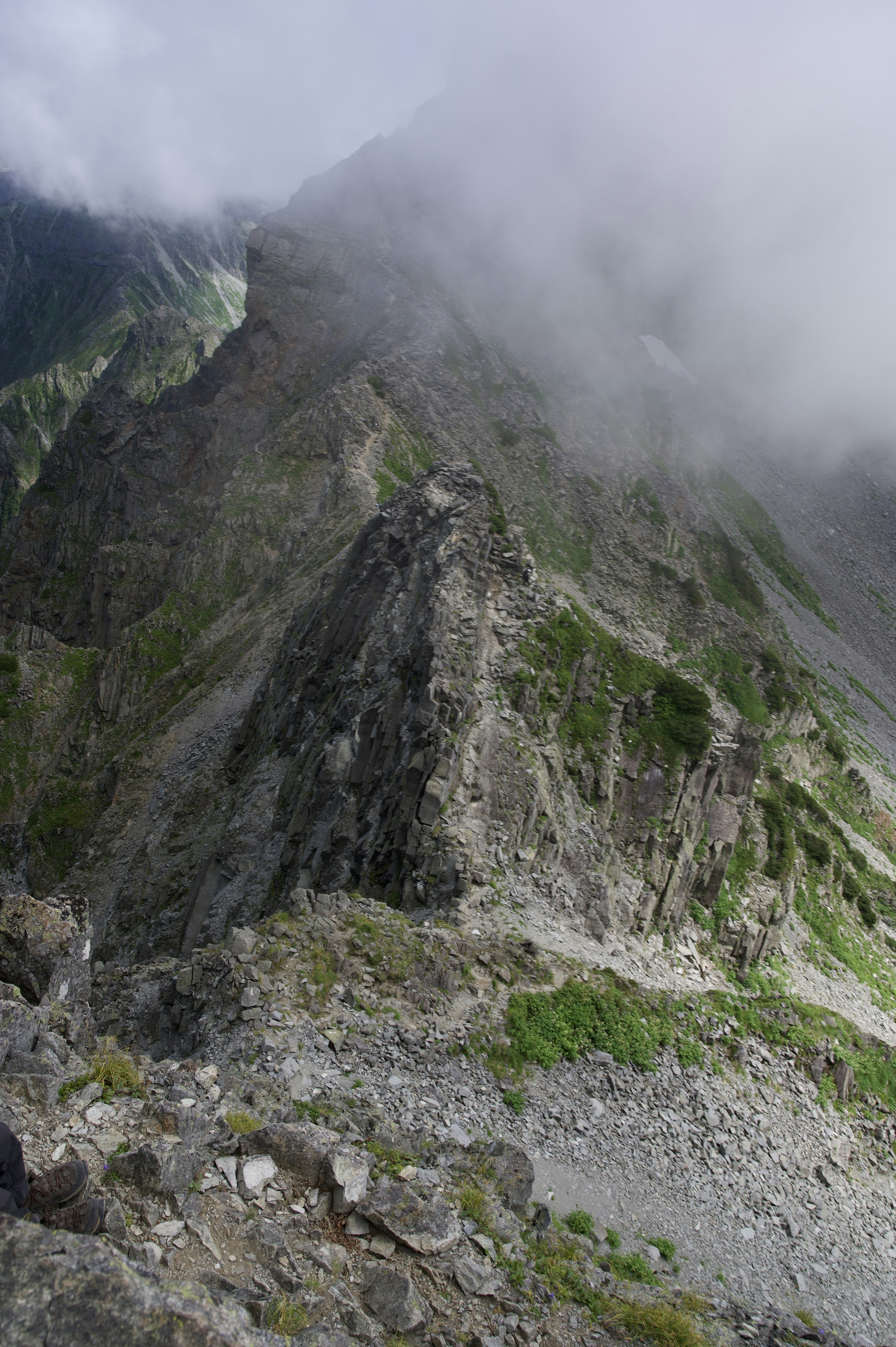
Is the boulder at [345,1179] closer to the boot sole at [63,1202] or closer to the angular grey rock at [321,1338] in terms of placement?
the angular grey rock at [321,1338]

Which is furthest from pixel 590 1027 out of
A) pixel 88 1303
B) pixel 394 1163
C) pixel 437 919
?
pixel 88 1303

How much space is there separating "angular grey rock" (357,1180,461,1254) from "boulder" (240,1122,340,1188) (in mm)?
759

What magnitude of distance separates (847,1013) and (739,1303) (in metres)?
22.6

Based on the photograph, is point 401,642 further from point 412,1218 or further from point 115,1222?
point 115,1222

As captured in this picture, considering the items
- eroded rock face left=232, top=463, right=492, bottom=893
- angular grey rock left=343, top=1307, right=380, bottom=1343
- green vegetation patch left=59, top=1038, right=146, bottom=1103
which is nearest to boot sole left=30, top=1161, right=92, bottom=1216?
green vegetation patch left=59, top=1038, right=146, bottom=1103

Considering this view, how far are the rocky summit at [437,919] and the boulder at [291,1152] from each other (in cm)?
4

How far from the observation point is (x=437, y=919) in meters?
20.6

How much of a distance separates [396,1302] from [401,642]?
2468 cm

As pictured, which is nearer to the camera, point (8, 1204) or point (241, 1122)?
point (8, 1204)

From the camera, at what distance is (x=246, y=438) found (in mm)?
82188

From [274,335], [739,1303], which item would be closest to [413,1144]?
[739,1303]

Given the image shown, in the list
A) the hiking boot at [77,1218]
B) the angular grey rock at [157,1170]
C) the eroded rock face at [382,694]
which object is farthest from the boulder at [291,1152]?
the eroded rock face at [382,694]

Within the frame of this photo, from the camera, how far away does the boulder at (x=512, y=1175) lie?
12.0 m

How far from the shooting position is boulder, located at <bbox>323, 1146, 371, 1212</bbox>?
9.50 meters
